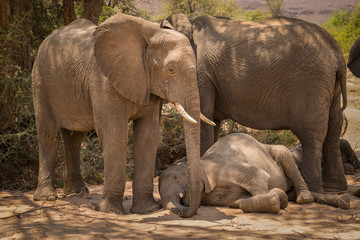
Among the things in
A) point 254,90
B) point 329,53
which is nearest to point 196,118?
point 254,90

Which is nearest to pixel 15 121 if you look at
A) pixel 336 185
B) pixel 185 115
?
pixel 185 115

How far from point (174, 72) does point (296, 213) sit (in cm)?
200

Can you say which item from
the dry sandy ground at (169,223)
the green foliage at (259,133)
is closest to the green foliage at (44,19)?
the green foliage at (259,133)

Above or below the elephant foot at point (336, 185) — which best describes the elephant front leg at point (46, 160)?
above

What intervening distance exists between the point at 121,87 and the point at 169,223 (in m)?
1.42

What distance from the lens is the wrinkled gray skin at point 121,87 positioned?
4867 millimetres

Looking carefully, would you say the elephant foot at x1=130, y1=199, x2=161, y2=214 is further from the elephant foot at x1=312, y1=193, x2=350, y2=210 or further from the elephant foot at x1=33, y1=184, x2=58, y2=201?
the elephant foot at x1=312, y1=193, x2=350, y2=210

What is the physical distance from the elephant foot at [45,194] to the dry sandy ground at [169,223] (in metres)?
0.11

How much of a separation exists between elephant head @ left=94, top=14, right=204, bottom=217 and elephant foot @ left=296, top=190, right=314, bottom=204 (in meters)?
1.57

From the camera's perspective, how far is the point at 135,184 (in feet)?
17.9

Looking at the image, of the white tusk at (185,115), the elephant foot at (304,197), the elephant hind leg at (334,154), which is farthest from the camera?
the elephant hind leg at (334,154)

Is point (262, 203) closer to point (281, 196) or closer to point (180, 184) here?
point (281, 196)

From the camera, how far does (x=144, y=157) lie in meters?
5.48

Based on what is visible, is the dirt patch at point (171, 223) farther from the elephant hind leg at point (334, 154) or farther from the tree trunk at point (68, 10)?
the tree trunk at point (68, 10)
